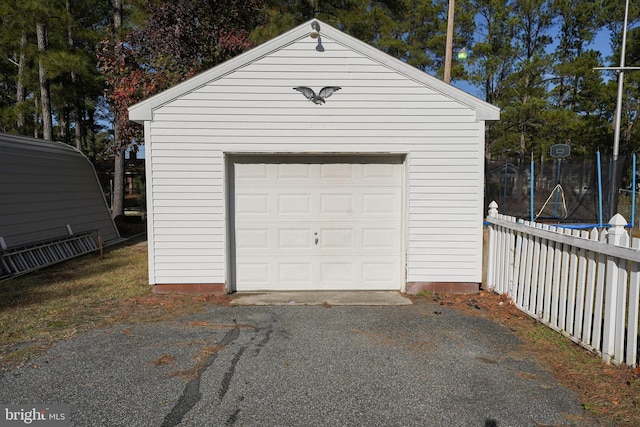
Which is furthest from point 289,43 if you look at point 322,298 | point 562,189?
point 562,189

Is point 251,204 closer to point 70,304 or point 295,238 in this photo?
point 295,238

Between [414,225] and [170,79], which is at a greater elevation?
[170,79]

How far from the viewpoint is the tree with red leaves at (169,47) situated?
36.6 feet

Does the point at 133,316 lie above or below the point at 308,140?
below

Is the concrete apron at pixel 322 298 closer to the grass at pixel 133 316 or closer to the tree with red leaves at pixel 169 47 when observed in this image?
the grass at pixel 133 316

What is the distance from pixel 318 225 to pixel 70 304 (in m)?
3.68

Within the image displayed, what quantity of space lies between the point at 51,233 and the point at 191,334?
21.2ft

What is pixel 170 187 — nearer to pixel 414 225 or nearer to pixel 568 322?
pixel 414 225

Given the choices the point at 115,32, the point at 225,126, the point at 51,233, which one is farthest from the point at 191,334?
the point at 115,32

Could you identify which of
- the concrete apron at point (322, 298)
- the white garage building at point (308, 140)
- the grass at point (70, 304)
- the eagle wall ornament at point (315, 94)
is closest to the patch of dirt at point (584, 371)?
the concrete apron at point (322, 298)

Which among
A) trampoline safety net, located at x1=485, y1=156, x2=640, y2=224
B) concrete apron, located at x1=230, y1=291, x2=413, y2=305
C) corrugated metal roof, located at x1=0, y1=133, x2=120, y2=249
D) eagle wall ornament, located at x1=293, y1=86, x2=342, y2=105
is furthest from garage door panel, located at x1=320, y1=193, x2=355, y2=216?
trampoline safety net, located at x1=485, y1=156, x2=640, y2=224

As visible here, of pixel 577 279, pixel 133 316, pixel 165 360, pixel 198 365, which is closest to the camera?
pixel 198 365

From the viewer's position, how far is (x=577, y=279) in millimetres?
4164

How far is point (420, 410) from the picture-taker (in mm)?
3025
